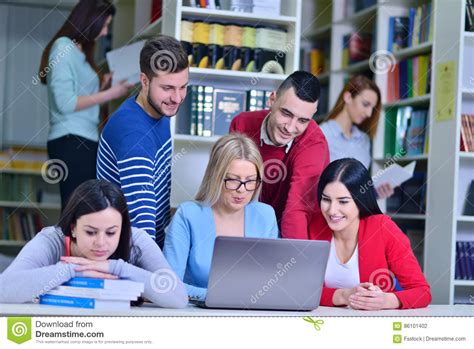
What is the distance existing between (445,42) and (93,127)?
2.12 metres

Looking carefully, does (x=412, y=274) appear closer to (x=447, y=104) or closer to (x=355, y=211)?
(x=355, y=211)

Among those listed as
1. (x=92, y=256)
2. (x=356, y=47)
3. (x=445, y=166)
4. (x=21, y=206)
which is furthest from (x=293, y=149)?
(x=21, y=206)

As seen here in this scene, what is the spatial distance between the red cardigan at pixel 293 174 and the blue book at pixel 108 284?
34.0 inches

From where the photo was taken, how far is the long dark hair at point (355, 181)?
119 inches

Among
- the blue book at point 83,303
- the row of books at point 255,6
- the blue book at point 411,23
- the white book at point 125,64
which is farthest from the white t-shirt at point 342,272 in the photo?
the blue book at point 411,23

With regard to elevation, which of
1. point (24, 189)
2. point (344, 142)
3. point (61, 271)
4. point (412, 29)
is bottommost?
point (61, 271)

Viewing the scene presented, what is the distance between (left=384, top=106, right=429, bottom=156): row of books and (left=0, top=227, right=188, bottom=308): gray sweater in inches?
109

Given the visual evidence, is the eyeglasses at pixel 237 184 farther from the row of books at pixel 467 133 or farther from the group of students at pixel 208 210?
the row of books at pixel 467 133

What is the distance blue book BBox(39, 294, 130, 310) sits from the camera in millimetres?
2346

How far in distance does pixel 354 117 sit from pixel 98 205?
9.52 ft

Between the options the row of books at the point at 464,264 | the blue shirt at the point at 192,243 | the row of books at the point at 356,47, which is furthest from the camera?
the row of books at the point at 356,47

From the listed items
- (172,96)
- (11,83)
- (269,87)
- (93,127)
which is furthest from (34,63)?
(172,96)

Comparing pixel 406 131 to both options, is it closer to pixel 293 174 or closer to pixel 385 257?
pixel 293 174

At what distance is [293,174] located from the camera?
3.24 meters
